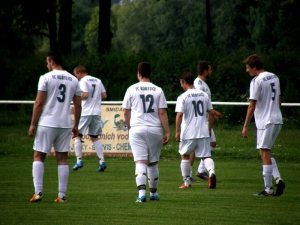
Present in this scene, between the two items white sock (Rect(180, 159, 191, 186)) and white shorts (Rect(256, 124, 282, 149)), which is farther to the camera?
white sock (Rect(180, 159, 191, 186))

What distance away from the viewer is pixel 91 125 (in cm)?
1784

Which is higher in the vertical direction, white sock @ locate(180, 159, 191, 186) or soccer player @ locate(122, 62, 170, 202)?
soccer player @ locate(122, 62, 170, 202)

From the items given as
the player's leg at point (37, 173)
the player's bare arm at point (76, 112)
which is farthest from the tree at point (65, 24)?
the player's leg at point (37, 173)

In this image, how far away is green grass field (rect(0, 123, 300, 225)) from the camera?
978cm

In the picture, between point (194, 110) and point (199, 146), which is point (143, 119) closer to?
point (194, 110)

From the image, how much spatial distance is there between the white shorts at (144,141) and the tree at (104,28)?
81.7 feet

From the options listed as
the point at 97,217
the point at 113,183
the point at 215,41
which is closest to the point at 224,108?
the point at 113,183

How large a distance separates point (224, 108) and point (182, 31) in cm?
7301

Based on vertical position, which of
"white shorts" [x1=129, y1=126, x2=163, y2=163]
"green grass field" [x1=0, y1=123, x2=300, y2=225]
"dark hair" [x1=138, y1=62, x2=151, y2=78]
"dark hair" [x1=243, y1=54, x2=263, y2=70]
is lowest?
"green grass field" [x1=0, y1=123, x2=300, y2=225]

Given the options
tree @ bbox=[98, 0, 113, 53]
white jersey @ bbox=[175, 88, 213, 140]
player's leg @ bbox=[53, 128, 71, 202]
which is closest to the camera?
player's leg @ bbox=[53, 128, 71, 202]

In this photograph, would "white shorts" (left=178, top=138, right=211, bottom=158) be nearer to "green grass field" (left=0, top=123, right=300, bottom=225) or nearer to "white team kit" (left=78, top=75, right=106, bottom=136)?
"green grass field" (left=0, top=123, right=300, bottom=225)

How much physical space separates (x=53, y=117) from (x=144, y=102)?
1308 mm

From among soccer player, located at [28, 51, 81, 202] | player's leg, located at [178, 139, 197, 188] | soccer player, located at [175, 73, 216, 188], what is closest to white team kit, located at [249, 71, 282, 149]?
soccer player, located at [175, 73, 216, 188]

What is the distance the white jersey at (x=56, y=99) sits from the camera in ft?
36.4
